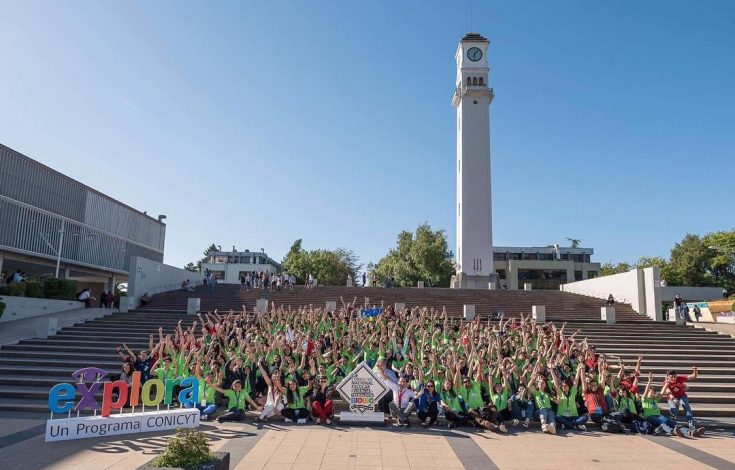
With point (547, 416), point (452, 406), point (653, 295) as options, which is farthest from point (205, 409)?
point (653, 295)

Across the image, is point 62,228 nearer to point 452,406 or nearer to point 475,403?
point 452,406

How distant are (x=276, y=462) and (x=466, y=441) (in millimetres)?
3446

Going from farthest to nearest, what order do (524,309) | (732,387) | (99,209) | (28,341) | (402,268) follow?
(402,268), (99,209), (524,309), (28,341), (732,387)

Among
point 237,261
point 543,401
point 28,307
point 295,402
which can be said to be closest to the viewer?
point 543,401

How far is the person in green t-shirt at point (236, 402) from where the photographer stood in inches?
395

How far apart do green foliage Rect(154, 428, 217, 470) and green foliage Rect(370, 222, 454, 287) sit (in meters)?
45.8

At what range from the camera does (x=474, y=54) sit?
4316 centimetres

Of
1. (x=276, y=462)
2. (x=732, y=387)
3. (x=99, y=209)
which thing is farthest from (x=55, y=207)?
(x=732, y=387)

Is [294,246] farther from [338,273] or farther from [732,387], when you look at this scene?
[732,387]

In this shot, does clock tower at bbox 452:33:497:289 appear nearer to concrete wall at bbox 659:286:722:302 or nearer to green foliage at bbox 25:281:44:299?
concrete wall at bbox 659:286:722:302

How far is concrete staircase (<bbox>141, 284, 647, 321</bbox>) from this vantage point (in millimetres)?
23594

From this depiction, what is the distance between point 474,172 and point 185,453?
38365 mm

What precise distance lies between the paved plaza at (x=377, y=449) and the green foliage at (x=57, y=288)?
14.8 metres

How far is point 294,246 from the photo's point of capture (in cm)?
7031
